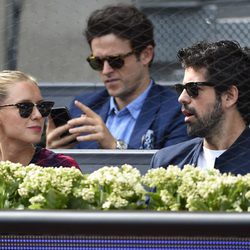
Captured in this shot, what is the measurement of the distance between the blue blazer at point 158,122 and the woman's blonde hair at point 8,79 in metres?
0.52

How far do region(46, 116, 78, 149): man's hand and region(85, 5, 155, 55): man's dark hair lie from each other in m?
0.48

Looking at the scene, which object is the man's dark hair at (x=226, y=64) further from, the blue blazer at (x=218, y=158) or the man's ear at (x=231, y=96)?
the blue blazer at (x=218, y=158)

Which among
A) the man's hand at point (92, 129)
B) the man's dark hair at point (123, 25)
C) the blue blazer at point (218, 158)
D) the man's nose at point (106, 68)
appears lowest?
the blue blazer at point (218, 158)

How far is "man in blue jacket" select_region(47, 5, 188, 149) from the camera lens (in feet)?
15.6

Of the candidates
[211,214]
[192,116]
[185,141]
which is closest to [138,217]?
[211,214]

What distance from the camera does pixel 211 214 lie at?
246cm

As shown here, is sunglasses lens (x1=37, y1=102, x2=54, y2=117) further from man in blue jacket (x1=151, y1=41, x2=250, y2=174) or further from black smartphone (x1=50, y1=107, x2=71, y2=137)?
man in blue jacket (x1=151, y1=41, x2=250, y2=174)

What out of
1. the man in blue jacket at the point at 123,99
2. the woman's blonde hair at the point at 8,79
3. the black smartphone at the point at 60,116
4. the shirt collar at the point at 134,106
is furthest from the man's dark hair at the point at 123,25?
the woman's blonde hair at the point at 8,79

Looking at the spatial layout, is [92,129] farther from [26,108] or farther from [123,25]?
[123,25]

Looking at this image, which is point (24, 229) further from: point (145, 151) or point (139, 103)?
point (139, 103)

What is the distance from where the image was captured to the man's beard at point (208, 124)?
4320 mm

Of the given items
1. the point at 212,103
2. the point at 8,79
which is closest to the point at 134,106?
the point at 212,103

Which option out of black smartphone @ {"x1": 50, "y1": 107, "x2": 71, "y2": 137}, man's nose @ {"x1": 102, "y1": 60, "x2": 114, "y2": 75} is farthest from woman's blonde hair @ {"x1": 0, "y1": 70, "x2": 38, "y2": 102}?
man's nose @ {"x1": 102, "y1": 60, "x2": 114, "y2": 75}

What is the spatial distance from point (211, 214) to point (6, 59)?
8.55 feet
